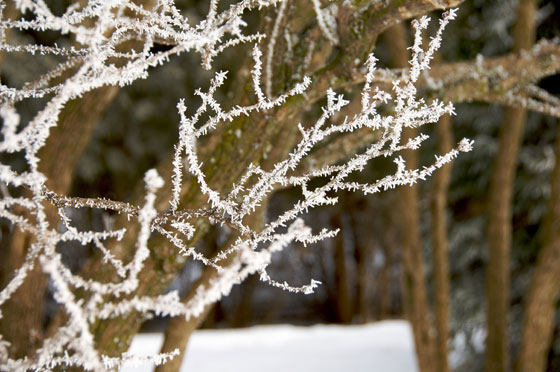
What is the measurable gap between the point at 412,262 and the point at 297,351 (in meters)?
2.90

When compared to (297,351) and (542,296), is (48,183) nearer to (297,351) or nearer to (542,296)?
(542,296)

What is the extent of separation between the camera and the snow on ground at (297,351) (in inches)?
231

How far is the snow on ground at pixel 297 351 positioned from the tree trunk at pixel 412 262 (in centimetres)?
221

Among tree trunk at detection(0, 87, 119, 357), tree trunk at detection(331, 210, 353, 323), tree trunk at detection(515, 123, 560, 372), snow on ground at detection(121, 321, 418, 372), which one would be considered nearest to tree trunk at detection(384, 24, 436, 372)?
tree trunk at detection(515, 123, 560, 372)

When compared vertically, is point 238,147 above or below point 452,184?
below

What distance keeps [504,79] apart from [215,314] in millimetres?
11006

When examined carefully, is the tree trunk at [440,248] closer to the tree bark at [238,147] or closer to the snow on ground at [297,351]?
the tree bark at [238,147]

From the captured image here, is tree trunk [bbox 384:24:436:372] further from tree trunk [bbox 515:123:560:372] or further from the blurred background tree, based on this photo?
tree trunk [bbox 515:123:560:372]

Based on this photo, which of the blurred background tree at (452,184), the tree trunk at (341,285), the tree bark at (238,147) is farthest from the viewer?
the tree trunk at (341,285)

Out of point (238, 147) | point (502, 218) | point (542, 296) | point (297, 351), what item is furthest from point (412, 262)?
point (297, 351)

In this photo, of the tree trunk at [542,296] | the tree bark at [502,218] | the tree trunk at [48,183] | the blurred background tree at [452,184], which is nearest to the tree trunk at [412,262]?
the blurred background tree at [452,184]

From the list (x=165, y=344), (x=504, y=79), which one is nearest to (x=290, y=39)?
(x=504, y=79)

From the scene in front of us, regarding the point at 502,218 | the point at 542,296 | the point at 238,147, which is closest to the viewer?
the point at 238,147

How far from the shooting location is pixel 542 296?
3.39 meters
